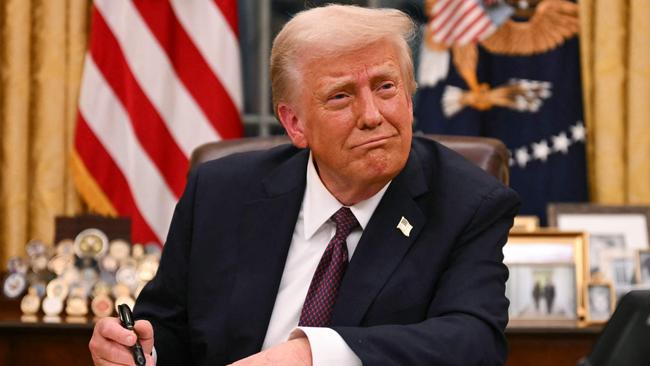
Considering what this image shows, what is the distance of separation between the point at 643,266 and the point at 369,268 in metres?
1.70

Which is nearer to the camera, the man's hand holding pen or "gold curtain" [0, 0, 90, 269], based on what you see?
the man's hand holding pen

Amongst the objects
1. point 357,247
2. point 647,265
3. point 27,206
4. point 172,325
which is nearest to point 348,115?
point 357,247

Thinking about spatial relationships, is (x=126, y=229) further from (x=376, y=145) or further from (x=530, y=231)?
(x=376, y=145)

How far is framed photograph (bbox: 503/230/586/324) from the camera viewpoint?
11.3 ft

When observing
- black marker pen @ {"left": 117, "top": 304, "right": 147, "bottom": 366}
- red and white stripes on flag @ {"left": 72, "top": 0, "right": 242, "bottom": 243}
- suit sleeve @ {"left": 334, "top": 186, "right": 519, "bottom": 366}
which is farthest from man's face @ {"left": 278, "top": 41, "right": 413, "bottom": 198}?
red and white stripes on flag @ {"left": 72, "top": 0, "right": 242, "bottom": 243}

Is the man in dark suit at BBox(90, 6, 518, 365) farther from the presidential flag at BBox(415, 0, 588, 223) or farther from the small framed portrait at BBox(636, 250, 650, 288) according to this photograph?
the presidential flag at BBox(415, 0, 588, 223)

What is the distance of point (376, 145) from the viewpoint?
220cm

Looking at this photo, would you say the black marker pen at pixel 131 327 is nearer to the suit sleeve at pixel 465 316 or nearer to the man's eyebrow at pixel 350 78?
the suit sleeve at pixel 465 316

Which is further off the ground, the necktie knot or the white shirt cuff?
the necktie knot

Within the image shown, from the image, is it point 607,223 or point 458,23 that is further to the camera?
point 458,23

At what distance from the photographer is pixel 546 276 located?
3480 mm

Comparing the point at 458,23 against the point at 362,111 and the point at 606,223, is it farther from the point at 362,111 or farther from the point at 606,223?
the point at 362,111

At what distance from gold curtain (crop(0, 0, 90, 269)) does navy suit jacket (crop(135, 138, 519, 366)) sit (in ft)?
6.55

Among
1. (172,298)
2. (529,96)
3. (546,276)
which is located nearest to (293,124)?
(172,298)
